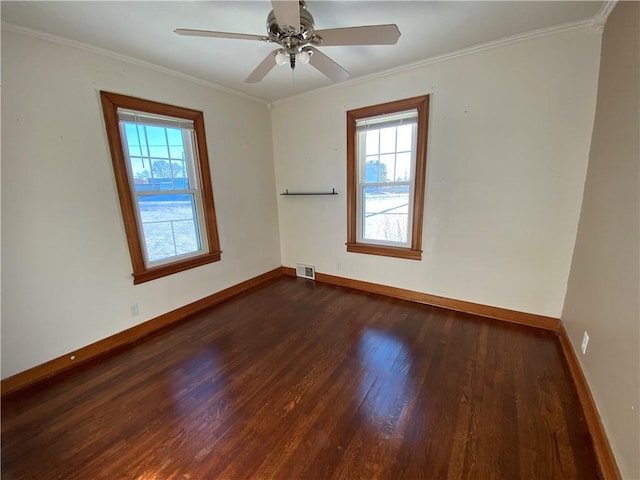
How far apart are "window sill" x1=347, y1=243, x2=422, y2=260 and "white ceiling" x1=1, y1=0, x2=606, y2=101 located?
191cm

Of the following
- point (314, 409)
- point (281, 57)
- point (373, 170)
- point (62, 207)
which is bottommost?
point (314, 409)

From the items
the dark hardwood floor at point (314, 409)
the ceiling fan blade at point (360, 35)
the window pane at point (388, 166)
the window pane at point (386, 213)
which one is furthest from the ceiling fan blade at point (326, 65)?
the dark hardwood floor at point (314, 409)

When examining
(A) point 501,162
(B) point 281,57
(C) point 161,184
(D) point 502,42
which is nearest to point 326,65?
(B) point 281,57

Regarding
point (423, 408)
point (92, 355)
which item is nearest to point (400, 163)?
point (423, 408)

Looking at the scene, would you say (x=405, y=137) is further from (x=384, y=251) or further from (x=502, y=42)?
(x=384, y=251)

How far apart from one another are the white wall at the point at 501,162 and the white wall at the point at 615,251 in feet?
0.52

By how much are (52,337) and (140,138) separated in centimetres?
180

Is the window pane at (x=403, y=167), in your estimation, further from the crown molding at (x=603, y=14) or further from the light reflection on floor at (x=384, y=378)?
the light reflection on floor at (x=384, y=378)

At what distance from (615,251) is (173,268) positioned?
3434mm

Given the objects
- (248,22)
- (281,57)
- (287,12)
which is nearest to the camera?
(287,12)

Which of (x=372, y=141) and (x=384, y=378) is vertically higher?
(x=372, y=141)

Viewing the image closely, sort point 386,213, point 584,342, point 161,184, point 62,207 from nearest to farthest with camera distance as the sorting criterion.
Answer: point 584,342
point 62,207
point 161,184
point 386,213

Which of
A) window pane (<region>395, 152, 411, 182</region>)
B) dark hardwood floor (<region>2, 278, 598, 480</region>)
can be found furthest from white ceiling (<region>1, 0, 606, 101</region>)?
dark hardwood floor (<region>2, 278, 598, 480</region>)

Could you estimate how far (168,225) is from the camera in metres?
2.76
